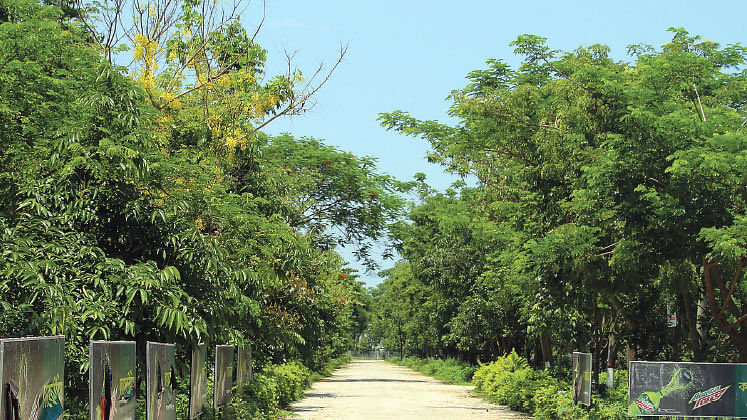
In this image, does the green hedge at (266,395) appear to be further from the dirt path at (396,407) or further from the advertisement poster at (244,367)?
the dirt path at (396,407)

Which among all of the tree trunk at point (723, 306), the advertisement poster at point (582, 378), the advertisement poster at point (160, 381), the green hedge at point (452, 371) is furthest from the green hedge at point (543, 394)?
the green hedge at point (452, 371)

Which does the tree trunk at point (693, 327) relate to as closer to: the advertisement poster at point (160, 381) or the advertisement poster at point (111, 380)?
the advertisement poster at point (160, 381)

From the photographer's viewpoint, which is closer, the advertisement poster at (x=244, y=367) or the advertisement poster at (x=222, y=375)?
the advertisement poster at (x=222, y=375)

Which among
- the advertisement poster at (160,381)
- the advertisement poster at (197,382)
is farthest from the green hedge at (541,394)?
the advertisement poster at (160,381)

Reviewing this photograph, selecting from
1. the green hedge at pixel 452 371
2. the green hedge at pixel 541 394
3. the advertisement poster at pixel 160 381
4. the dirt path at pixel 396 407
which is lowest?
the green hedge at pixel 452 371

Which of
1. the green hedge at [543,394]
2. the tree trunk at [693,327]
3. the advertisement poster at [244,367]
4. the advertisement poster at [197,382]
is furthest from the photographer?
the tree trunk at [693,327]

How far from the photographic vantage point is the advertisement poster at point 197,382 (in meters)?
10.5

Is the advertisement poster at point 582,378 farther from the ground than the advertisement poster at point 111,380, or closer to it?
closer to it

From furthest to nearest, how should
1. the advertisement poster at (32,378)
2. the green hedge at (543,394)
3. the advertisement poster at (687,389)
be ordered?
the green hedge at (543,394) < the advertisement poster at (687,389) < the advertisement poster at (32,378)

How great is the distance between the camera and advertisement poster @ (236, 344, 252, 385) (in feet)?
51.6

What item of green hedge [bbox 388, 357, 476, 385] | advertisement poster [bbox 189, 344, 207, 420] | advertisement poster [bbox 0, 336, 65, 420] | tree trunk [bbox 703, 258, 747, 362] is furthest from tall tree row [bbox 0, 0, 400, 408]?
green hedge [bbox 388, 357, 476, 385]

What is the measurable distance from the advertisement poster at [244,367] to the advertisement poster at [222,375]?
4.81 feet

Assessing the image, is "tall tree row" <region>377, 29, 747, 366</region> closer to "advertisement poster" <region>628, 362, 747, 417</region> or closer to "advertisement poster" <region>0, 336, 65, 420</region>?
"advertisement poster" <region>628, 362, 747, 417</region>

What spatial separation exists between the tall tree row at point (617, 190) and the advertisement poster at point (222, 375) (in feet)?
19.0
